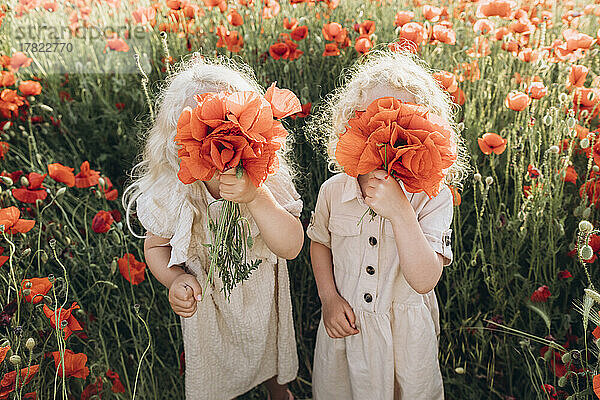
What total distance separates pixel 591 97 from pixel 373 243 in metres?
0.80

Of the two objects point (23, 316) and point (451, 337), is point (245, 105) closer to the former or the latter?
point (23, 316)

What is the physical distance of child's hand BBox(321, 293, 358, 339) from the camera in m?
1.27

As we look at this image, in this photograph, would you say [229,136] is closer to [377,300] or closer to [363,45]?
[377,300]

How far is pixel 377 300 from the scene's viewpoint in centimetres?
128

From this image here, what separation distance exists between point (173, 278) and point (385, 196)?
1.68 feet

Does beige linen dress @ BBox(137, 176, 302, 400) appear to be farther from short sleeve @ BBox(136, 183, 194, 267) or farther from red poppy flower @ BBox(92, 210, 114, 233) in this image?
red poppy flower @ BBox(92, 210, 114, 233)

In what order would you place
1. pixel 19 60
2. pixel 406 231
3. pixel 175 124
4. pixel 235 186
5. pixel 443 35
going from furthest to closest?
pixel 19 60 → pixel 443 35 → pixel 175 124 → pixel 406 231 → pixel 235 186

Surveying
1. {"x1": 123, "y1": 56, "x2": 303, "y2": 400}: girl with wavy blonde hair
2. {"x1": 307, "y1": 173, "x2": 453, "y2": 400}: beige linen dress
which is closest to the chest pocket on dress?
{"x1": 307, "y1": 173, "x2": 453, "y2": 400}: beige linen dress

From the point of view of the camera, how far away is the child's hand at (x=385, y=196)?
3.41ft

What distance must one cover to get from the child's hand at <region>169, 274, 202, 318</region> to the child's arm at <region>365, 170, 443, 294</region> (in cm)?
42

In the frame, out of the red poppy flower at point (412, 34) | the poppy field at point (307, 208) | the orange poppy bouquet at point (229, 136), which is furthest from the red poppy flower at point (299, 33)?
the orange poppy bouquet at point (229, 136)

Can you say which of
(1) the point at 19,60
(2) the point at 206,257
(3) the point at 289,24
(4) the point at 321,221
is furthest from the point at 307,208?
(1) the point at 19,60

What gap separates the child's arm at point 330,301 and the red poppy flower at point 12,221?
0.67m

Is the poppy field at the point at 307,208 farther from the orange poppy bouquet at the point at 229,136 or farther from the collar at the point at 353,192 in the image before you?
the orange poppy bouquet at the point at 229,136
